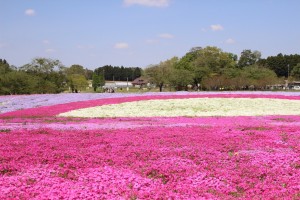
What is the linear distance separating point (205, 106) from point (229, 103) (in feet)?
11.5

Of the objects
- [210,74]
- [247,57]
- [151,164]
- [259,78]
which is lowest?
[151,164]

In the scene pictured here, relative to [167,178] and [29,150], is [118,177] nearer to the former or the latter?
[167,178]

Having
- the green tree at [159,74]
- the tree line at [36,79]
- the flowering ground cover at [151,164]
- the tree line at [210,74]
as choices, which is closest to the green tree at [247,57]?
the tree line at [210,74]

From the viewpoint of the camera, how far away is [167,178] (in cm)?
956

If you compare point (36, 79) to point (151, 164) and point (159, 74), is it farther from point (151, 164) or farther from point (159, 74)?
point (151, 164)

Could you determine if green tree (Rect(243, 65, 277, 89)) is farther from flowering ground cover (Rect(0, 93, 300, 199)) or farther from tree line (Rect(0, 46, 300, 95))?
flowering ground cover (Rect(0, 93, 300, 199))

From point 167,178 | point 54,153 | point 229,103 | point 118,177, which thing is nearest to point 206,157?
point 167,178

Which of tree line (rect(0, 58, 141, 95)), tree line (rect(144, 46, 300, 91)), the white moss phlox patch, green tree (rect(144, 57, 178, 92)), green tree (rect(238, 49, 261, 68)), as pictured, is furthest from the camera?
green tree (rect(238, 49, 261, 68))

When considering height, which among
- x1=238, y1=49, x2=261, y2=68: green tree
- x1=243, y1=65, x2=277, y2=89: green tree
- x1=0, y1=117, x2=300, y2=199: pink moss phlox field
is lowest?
x1=0, y1=117, x2=300, y2=199: pink moss phlox field

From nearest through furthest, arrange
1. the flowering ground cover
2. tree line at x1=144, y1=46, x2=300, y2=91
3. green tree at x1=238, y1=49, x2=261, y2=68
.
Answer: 1. the flowering ground cover
2. tree line at x1=144, y1=46, x2=300, y2=91
3. green tree at x1=238, y1=49, x2=261, y2=68

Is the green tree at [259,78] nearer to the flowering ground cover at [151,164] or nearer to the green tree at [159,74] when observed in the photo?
the green tree at [159,74]

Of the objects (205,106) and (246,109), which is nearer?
(246,109)

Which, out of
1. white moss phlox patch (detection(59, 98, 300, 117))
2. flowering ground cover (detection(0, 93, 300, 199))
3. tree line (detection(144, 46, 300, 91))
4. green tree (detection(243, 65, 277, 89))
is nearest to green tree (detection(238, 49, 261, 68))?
tree line (detection(144, 46, 300, 91))

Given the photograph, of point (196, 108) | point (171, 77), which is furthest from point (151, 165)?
point (171, 77)
